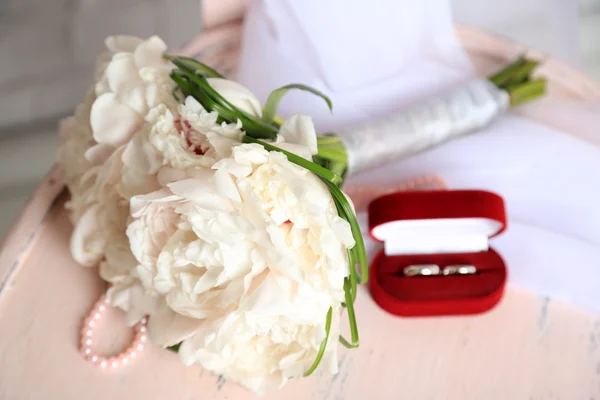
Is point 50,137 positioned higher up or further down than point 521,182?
higher up

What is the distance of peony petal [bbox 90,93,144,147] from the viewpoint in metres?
0.44

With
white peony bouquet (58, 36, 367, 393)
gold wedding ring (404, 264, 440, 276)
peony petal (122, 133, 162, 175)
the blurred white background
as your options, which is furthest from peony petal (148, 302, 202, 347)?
the blurred white background

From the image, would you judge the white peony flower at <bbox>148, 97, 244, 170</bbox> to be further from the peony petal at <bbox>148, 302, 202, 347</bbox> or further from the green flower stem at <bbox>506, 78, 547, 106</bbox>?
the green flower stem at <bbox>506, 78, 547, 106</bbox>

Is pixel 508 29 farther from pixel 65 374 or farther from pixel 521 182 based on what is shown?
pixel 65 374

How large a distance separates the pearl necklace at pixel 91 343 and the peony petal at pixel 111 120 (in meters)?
0.16

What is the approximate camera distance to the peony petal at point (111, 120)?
1.44ft

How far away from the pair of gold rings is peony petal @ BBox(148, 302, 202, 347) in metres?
0.21

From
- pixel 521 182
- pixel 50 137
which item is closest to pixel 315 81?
pixel 521 182

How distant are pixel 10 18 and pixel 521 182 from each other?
105 centimetres

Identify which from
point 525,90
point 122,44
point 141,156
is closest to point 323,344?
point 141,156

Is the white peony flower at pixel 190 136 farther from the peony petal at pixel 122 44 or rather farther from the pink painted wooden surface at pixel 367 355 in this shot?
the pink painted wooden surface at pixel 367 355

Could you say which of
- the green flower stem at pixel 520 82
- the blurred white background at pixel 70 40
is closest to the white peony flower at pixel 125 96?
the green flower stem at pixel 520 82

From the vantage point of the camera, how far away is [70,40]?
1113 millimetres

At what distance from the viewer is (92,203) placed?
46cm
